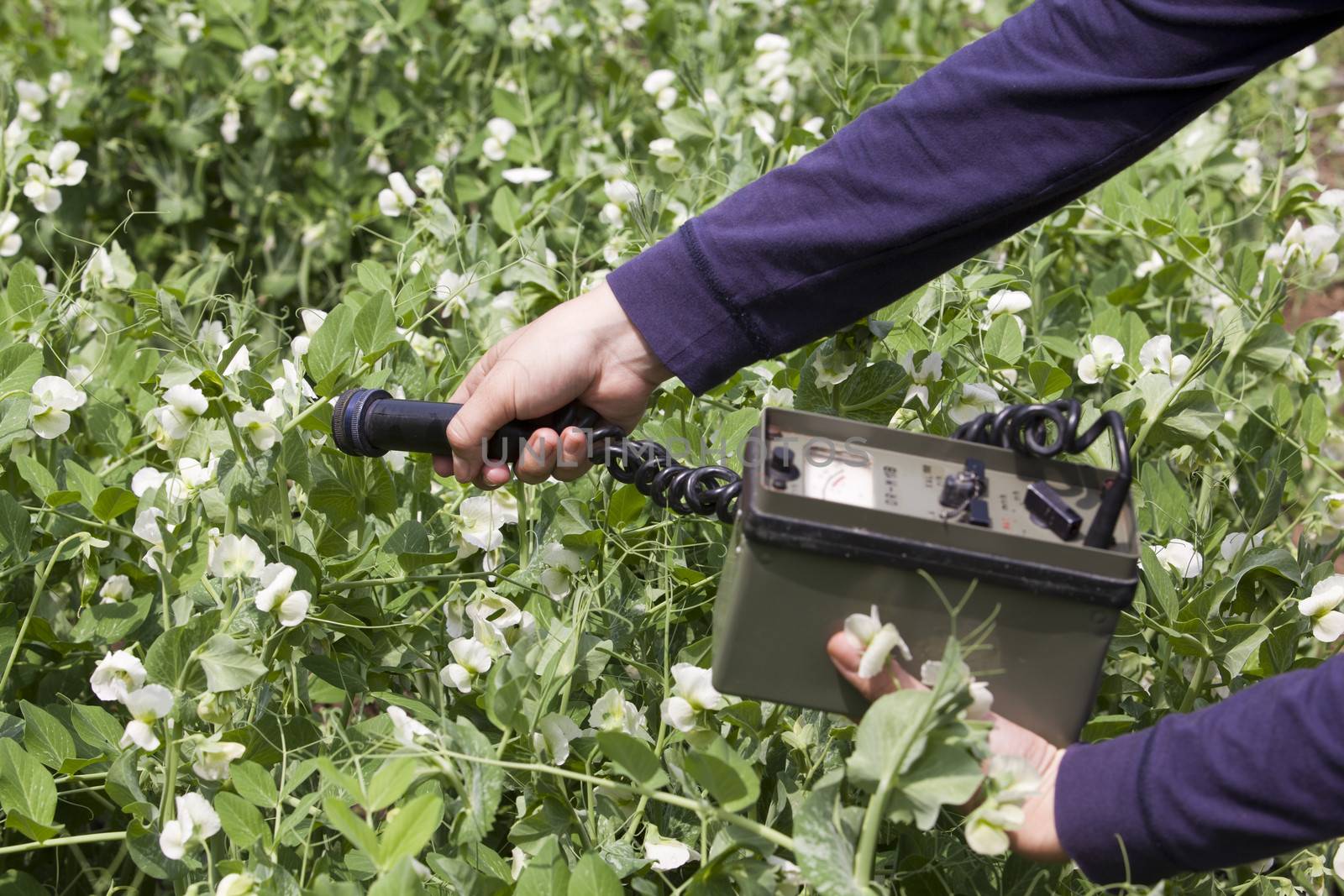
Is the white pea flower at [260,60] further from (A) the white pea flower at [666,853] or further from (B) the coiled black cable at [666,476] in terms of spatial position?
(A) the white pea flower at [666,853]

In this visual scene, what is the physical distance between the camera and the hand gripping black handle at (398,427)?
112cm

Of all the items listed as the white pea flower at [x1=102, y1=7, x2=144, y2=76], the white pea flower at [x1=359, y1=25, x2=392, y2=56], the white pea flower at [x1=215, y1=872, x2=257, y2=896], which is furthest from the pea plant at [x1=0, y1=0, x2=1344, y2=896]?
the white pea flower at [x1=359, y1=25, x2=392, y2=56]

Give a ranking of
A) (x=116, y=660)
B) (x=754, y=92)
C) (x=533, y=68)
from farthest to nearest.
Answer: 1. (x=533, y=68)
2. (x=754, y=92)
3. (x=116, y=660)

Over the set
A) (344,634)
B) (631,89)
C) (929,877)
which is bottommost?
Result: (929,877)

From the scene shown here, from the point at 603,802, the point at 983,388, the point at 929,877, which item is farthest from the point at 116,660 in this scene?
the point at 983,388

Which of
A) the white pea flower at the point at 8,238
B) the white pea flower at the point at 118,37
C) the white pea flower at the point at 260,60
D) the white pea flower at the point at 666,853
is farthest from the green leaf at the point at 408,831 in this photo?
the white pea flower at the point at 118,37

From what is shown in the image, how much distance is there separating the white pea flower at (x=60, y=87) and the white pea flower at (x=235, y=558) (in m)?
1.35

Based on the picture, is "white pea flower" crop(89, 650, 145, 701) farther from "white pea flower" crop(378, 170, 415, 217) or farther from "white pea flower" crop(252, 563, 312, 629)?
"white pea flower" crop(378, 170, 415, 217)

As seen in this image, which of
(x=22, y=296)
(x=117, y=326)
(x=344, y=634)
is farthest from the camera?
(x=117, y=326)

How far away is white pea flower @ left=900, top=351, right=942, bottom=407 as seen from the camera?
124 cm

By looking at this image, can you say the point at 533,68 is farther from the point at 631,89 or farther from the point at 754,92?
the point at 754,92

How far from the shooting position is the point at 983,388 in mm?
1281

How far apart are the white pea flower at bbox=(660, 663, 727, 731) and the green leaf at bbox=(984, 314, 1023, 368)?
0.54m

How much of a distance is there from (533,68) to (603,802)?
168cm
